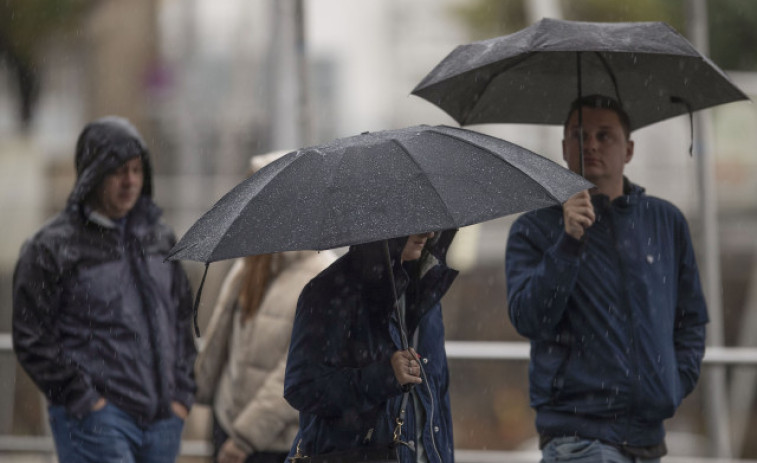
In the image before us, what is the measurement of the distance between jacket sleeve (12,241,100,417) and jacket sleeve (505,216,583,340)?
5.92 ft

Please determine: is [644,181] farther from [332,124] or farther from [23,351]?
[23,351]

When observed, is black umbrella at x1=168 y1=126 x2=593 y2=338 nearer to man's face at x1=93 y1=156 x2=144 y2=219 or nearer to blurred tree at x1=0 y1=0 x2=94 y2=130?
man's face at x1=93 y1=156 x2=144 y2=219

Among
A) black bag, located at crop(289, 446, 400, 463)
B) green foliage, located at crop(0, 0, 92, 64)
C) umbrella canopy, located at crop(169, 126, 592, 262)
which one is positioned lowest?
black bag, located at crop(289, 446, 400, 463)

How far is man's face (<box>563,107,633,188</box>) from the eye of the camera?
4.50m

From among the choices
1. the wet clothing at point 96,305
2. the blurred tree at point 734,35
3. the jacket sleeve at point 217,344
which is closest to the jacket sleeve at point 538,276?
the jacket sleeve at point 217,344

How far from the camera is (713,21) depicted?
32.7ft

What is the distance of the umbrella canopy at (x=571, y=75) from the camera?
13.9 feet

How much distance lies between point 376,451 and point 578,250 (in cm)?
103

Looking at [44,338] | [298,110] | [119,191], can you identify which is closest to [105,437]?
[44,338]

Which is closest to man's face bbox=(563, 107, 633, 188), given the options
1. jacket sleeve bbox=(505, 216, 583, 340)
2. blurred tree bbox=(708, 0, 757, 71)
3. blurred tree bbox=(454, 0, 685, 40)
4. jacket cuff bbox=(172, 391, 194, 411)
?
jacket sleeve bbox=(505, 216, 583, 340)

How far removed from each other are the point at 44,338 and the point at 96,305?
247 mm

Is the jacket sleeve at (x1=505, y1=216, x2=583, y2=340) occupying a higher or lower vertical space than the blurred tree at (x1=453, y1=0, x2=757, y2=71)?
lower

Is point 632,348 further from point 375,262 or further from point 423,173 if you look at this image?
point 423,173

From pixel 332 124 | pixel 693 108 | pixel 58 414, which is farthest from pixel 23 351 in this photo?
pixel 332 124
